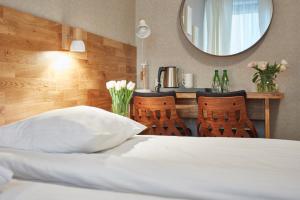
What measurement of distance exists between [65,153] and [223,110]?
141 cm

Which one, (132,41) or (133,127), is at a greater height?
(132,41)

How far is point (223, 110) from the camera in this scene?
236 centimetres

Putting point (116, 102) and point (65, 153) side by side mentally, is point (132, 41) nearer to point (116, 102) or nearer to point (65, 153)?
point (116, 102)

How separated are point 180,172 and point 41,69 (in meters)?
1.29

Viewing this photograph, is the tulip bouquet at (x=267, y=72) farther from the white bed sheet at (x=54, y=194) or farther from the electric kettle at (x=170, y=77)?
the white bed sheet at (x=54, y=194)

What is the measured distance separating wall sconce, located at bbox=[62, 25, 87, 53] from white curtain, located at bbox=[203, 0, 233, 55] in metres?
1.46

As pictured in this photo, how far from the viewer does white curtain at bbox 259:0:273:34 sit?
3.01 meters

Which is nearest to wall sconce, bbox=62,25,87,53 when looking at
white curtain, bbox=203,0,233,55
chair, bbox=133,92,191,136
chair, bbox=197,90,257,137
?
chair, bbox=133,92,191,136

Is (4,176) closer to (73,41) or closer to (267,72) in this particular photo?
(73,41)

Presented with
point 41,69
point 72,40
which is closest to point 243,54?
point 72,40

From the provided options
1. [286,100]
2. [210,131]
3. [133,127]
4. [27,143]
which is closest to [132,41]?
[210,131]

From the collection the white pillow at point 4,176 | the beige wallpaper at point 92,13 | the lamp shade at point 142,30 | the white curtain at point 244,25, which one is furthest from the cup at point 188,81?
the white pillow at point 4,176

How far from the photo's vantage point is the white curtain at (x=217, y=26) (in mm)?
3158

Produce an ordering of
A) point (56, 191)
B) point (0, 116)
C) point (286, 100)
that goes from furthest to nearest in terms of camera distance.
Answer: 1. point (286, 100)
2. point (0, 116)
3. point (56, 191)
